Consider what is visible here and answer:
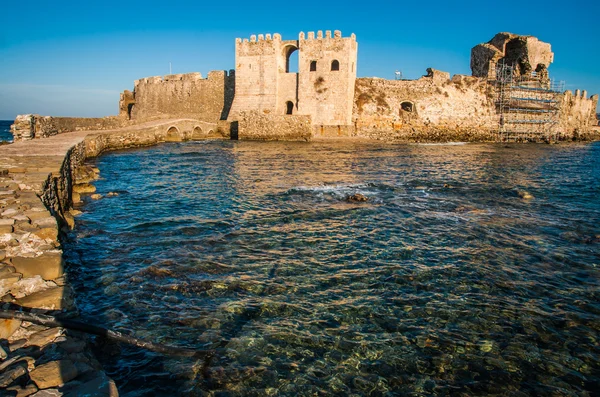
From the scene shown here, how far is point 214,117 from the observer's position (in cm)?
3938

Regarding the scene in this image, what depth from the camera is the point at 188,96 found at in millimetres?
40594

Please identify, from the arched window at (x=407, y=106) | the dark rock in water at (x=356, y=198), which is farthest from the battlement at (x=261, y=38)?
the dark rock in water at (x=356, y=198)

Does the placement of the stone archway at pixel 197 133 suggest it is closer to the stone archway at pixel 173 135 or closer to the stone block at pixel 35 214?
the stone archway at pixel 173 135

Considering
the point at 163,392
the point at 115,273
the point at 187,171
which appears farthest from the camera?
the point at 187,171

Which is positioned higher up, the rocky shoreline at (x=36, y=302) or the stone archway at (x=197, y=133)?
the stone archway at (x=197, y=133)

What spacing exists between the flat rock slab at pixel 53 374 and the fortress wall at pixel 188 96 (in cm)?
3486

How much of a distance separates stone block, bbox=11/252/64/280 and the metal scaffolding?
40.0 metres

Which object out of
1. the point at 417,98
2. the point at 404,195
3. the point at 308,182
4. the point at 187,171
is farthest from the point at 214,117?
the point at 404,195

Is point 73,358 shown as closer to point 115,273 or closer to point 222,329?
point 222,329

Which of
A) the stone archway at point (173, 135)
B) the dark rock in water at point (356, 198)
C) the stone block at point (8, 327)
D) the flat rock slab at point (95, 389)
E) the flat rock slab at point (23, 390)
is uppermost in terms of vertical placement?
the stone archway at point (173, 135)

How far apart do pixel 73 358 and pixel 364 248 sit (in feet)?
17.4

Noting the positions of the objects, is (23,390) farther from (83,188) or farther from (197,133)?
(197,133)

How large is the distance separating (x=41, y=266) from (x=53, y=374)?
5.78 ft

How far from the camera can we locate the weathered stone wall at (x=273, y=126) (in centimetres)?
3222
